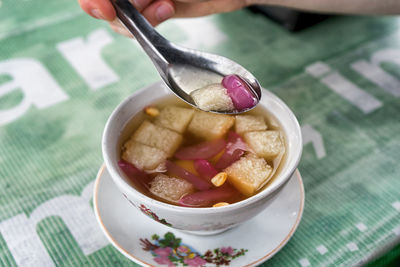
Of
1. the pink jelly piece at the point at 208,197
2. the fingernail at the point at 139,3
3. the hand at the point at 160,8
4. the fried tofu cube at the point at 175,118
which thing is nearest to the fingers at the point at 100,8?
the hand at the point at 160,8

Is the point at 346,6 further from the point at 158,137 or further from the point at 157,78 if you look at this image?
the point at 158,137

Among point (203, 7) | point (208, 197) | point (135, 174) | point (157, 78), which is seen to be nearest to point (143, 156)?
point (135, 174)

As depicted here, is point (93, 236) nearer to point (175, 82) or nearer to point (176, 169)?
point (176, 169)

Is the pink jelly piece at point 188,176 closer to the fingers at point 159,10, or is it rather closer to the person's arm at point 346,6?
the fingers at point 159,10

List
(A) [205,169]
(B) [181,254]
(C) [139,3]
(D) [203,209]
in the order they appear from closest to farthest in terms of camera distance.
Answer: (D) [203,209], (B) [181,254], (A) [205,169], (C) [139,3]

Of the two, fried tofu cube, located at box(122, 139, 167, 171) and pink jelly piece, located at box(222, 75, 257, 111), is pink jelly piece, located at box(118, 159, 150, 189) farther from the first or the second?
pink jelly piece, located at box(222, 75, 257, 111)

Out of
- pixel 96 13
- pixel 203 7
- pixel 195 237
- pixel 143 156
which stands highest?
pixel 96 13
